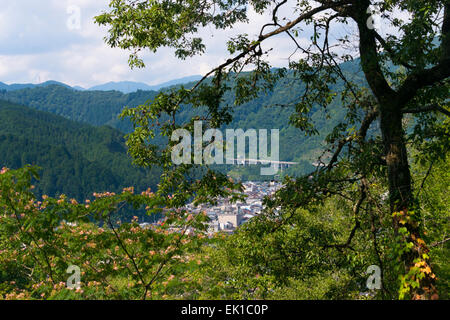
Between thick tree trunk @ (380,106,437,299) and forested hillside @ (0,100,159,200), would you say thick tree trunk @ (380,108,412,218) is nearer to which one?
thick tree trunk @ (380,106,437,299)

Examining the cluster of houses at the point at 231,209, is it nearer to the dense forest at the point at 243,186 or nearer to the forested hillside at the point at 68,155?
the dense forest at the point at 243,186

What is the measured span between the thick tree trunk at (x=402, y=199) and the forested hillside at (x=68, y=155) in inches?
3347

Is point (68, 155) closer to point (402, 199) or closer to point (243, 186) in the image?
point (243, 186)

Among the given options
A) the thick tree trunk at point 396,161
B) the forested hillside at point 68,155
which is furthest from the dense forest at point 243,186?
the forested hillside at point 68,155

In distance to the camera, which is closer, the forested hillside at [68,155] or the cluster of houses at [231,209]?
the cluster of houses at [231,209]

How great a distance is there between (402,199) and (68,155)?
10918cm

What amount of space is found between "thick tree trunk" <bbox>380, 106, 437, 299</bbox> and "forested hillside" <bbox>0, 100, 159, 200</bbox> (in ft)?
279

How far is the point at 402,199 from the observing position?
436 cm

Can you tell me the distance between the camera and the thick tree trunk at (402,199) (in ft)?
13.9

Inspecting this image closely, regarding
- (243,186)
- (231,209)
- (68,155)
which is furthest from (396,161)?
(68,155)

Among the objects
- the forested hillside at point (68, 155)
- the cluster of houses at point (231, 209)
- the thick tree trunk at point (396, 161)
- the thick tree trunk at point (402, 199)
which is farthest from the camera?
the forested hillside at point (68, 155)

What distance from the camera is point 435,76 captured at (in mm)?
4555
